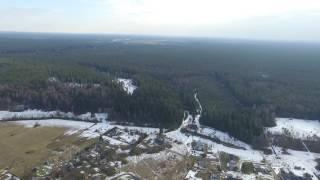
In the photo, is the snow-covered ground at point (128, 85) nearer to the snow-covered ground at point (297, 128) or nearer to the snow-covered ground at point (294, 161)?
the snow-covered ground at point (297, 128)

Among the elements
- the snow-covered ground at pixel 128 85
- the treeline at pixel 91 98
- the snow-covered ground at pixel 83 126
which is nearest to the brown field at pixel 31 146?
the snow-covered ground at pixel 83 126

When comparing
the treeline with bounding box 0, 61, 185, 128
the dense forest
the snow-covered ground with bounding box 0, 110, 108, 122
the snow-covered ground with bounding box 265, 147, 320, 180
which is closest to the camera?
the snow-covered ground with bounding box 265, 147, 320, 180

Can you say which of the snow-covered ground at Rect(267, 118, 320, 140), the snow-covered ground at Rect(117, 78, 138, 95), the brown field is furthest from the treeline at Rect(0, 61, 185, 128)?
the snow-covered ground at Rect(267, 118, 320, 140)

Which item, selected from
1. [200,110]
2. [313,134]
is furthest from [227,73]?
[313,134]

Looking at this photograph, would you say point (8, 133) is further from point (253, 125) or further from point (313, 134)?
point (313, 134)

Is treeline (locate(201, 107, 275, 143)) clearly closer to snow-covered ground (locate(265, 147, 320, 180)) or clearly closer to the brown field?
snow-covered ground (locate(265, 147, 320, 180))

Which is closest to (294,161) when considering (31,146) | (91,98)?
(31,146)

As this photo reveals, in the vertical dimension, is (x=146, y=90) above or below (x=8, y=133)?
above
